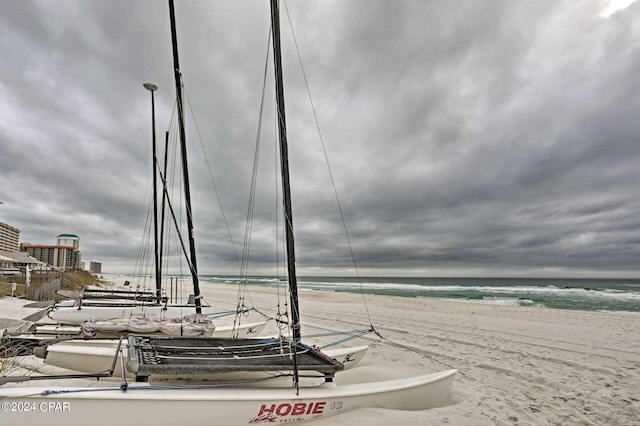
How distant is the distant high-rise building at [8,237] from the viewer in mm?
80081

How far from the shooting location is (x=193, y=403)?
3549mm

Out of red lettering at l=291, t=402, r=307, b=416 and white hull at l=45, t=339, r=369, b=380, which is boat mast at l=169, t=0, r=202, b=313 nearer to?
white hull at l=45, t=339, r=369, b=380

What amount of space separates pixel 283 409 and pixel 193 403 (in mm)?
1046

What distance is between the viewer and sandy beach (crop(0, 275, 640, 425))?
4.48 m

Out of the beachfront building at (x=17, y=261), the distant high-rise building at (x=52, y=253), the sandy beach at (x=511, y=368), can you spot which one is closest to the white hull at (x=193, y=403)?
the sandy beach at (x=511, y=368)

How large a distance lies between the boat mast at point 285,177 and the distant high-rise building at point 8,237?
4043 inches

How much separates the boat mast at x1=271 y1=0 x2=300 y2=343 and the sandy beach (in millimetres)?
1712

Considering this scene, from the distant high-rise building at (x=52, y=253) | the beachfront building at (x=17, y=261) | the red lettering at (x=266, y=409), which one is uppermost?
the distant high-rise building at (x=52, y=253)

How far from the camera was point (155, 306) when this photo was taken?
409 inches

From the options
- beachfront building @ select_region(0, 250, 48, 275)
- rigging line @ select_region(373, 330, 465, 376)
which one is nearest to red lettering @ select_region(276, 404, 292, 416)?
rigging line @ select_region(373, 330, 465, 376)

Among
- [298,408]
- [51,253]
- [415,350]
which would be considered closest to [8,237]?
[51,253]

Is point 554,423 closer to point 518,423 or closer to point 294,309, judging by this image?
point 518,423

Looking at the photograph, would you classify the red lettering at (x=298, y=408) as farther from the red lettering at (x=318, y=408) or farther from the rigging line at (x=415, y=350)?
the rigging line at (x=415, y=350)

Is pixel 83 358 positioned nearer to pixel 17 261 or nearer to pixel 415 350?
pixel 415 350
